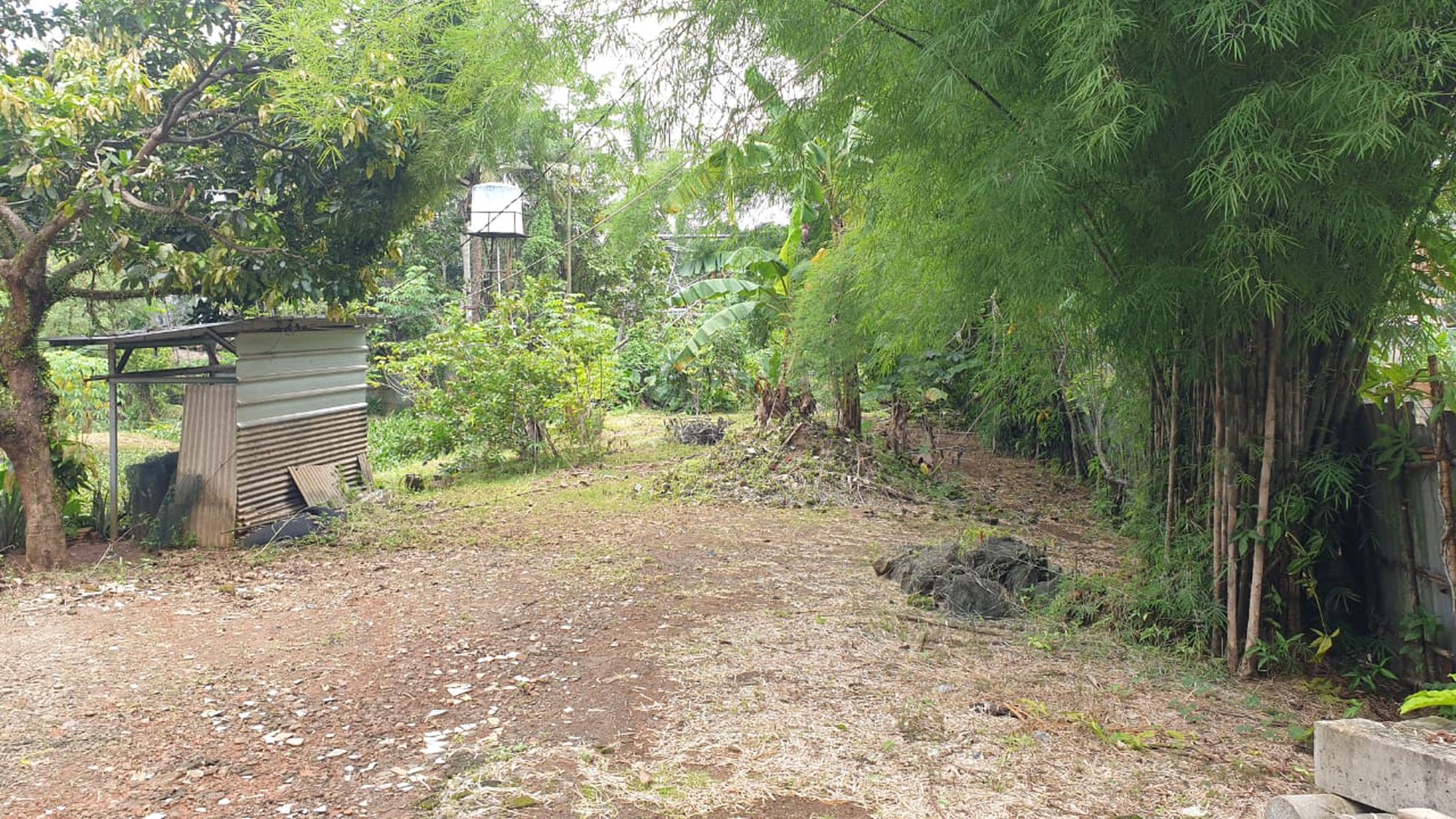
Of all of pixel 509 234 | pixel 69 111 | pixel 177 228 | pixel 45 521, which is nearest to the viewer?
pixel 69 111

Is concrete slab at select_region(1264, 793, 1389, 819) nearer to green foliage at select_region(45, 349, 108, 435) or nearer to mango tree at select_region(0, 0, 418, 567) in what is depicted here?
mango tree at select_region(0, 0, 418, 567)

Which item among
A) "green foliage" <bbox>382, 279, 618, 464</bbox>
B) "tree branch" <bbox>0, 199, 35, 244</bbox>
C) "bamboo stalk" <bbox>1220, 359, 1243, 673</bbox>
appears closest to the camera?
"bamboo stalk" <bbox>1220, 359, 1243, 673</bbox>

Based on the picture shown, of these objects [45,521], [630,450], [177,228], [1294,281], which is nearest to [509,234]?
[630,450]

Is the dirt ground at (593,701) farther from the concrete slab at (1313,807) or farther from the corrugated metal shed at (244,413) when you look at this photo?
the corrugated metal shed at (244,413)

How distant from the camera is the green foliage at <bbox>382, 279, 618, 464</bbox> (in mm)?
9367

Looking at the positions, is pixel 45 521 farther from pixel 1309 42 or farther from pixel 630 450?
pixel 1309 42

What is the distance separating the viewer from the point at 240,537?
6.72 m

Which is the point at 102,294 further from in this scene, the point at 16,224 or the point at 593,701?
the point at 593,701

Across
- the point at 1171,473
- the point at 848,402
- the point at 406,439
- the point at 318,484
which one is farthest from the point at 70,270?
the point at 1171,473

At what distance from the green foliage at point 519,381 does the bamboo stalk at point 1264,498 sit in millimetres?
6990

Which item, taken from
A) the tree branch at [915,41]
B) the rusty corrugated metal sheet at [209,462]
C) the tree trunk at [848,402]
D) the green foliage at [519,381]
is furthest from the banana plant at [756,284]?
the tree branch at [915,41]

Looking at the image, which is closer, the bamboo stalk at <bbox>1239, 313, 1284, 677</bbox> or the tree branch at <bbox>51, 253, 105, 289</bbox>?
the bamboo stalk at <bbox>1239, 313, 1284, 677</bbox>

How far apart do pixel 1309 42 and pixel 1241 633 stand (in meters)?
2.22

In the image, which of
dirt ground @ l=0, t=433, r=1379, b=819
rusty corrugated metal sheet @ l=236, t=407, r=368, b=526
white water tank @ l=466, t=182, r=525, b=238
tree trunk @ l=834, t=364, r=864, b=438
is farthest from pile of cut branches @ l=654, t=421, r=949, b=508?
white water tank @ l=466, t=182, r=525, b=238
